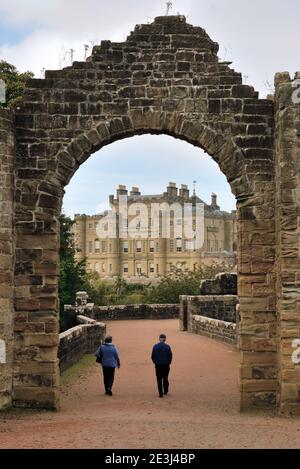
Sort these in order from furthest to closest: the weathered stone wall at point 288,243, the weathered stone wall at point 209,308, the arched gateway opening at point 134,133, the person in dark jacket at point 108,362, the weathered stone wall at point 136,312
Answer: the weathered stone wall at point 136,312, the weathered stone wall at point 209,308, the person in dark jacket at point 108,362, the arched gateway opening at point 134,133, the weathered stone wall at point 288,243

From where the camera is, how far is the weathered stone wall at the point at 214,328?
23.3 metres

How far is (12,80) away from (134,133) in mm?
8700

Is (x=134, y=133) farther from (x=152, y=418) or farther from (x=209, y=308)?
(x=209, y=308)

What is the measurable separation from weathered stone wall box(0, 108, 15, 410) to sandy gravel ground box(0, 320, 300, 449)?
783mm

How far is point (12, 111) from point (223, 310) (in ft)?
61.6

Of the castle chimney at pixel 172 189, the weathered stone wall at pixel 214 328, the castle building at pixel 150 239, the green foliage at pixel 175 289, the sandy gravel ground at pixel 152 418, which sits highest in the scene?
the castle chimney at pixel 172 189

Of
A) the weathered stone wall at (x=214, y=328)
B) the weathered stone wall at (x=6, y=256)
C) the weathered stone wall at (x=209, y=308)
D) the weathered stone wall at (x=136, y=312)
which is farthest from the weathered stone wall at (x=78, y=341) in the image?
the weathered stone wall at (x=136, y=312)

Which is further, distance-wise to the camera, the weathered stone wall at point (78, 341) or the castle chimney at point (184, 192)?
the castle chimney at point (184, 192)

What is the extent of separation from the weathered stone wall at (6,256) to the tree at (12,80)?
5654mm

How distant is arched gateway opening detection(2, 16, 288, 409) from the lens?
12.5m

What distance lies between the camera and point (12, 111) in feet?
41.3

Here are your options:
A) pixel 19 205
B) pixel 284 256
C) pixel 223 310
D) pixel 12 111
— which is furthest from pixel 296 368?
pixel 223 310

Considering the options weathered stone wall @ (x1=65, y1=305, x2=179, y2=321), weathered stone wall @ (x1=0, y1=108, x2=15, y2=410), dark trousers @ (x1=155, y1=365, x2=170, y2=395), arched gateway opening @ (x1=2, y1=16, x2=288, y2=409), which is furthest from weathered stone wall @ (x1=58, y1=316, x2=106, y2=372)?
weathered stone wall @ (x1=65, y1=305, x2=179, y2=321)

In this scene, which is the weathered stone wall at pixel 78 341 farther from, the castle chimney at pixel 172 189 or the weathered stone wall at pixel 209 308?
the castle chimney at pixel 172 189
